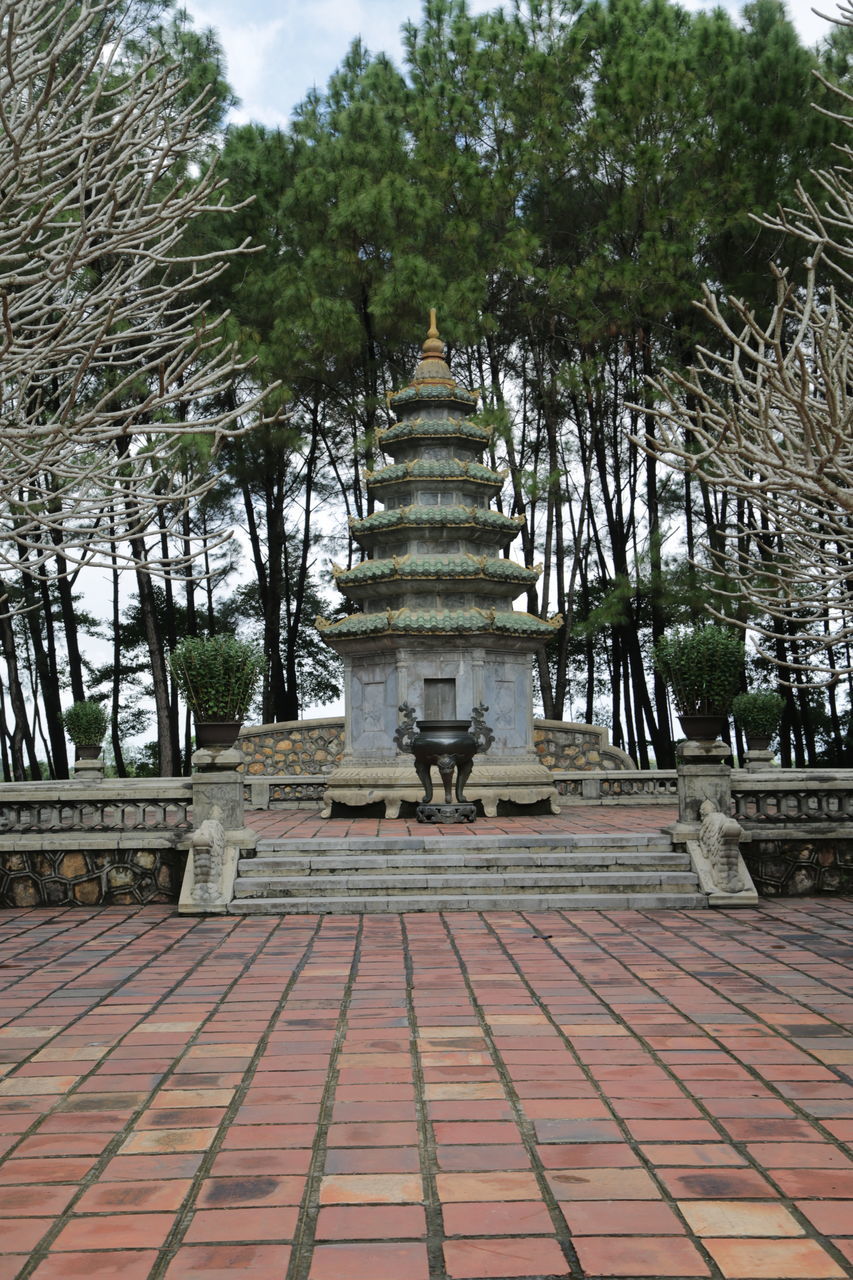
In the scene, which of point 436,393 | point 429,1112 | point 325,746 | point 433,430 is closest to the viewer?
point 429,1112

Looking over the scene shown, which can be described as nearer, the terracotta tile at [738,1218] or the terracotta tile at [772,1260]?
the terracotta tile at [772,1260]

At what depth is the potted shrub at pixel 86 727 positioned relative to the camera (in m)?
20.0

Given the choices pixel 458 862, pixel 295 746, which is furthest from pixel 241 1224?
pixel 295 746

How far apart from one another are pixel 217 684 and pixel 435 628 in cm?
500

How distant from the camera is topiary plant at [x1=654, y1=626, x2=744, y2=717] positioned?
1137 centimetres

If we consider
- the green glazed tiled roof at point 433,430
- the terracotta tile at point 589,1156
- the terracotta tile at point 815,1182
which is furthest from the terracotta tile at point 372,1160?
the green glazed tiled roof at point 433,430

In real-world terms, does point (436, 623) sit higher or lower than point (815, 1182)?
higher

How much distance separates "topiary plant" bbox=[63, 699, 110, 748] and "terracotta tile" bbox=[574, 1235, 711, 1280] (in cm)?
1794

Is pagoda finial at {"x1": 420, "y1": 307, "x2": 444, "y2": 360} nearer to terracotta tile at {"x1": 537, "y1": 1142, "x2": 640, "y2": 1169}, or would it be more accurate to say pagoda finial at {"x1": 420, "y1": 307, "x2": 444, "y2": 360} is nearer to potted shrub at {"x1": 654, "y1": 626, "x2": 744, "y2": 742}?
potted shrub at {"x1": 654, "y1": 626, "x2": 744, "y2": 742}

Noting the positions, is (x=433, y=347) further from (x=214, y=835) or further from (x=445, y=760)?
(x=214, y=835)

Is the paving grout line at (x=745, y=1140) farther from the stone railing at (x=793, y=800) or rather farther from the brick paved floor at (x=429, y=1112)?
the stone railing at (x=793, y=800)

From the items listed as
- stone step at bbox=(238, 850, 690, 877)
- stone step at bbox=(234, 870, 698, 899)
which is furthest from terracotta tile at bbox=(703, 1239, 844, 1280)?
stone step at bbox=(238, 850, 690, 877)

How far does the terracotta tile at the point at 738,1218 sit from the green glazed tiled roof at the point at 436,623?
12.4m

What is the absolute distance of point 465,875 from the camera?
10.5 meters
